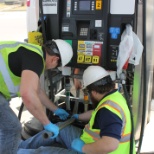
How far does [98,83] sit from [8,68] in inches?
23.6

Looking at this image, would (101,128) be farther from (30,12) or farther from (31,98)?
(30,12)

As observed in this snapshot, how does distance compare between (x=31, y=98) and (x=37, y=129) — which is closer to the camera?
(x=31, y=98)

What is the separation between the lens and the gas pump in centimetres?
193

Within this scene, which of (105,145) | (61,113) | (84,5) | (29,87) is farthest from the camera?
(61,113)

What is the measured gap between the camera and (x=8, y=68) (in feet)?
5.91

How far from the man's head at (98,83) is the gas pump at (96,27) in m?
0.22

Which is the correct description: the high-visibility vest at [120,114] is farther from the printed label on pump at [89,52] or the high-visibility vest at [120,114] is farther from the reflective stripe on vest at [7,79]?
the reflective stripe on vest at [7,79]

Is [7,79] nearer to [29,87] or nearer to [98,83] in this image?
[29,87]

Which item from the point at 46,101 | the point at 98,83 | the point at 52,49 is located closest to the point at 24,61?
the point at 52,49

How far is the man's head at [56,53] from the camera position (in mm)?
1898

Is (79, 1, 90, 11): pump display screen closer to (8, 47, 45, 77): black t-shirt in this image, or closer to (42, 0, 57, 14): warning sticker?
(42, 0, 57, 14): warning sticker

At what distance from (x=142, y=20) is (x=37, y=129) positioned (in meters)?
1.40

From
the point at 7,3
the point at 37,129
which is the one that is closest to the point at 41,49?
the point at 37,129

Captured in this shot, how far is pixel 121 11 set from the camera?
1.93 m
